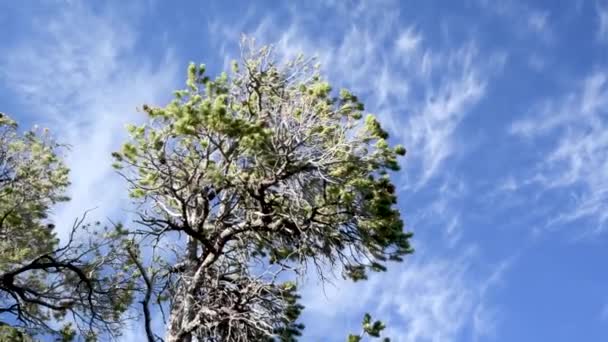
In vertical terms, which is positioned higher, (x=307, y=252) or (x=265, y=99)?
(x=265, y=99)

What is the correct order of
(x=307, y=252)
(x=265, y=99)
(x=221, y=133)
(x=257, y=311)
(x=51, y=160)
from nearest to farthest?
(x=221, y=133) → (x=257, y=311) → (x=307, y=252) → (x=265, y=99) → (x=51, y=160)

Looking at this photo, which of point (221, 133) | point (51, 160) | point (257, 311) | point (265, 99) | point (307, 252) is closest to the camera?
point (221, 133)

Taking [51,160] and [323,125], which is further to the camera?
[51,160]

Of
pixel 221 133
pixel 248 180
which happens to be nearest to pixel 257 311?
pixel 248 180

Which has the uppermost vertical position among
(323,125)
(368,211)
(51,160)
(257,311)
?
(51,160)

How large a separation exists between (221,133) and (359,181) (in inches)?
104

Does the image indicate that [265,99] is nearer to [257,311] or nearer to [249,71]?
[249,71]

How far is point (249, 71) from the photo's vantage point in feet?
39.9

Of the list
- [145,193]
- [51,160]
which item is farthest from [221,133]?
[51,160]

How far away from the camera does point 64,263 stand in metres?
10.5

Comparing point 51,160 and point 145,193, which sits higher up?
point 51,160

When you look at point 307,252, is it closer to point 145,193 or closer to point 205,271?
point 205,271

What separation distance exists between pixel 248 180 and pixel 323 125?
1775 millimetres

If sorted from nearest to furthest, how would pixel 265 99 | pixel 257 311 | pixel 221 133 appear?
1. pixel 221 133
2. pixel 257 311
3. pixel 265 99
